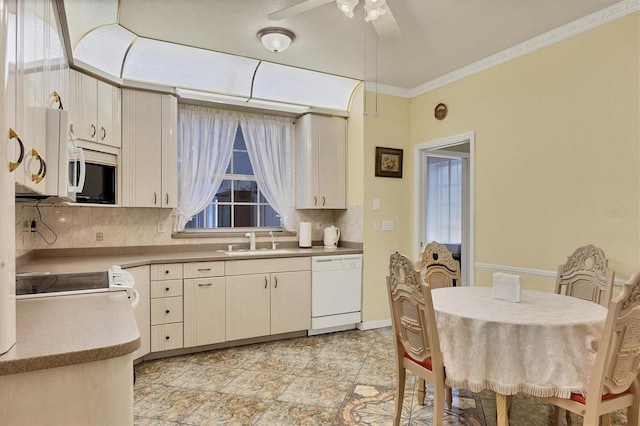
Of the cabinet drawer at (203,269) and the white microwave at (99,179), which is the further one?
the cabinet drawer at (203,269)

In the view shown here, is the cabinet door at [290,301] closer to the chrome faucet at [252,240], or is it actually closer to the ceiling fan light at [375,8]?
the chrome faucet at [252,240]

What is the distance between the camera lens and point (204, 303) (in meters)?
3.60

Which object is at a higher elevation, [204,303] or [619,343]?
[619,343]

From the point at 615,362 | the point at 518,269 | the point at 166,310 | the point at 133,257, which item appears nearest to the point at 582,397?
the point at 615,362

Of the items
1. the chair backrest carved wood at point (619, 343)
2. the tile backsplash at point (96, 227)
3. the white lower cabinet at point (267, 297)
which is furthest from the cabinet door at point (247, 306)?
the chair backrest carved wood at point (619, 343)

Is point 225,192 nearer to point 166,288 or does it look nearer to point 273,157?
point 273,157

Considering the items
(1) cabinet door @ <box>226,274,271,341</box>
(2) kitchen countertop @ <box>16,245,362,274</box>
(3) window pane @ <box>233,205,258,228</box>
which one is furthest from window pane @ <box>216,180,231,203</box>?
(1) cabinet door @ <box>226,274,271,341</box>

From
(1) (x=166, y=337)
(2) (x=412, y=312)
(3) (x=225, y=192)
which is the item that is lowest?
(1) (x=166, y=337)

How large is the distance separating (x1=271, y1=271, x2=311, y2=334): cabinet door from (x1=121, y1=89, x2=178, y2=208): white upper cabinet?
131 centimetres

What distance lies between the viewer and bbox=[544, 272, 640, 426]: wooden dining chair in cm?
172

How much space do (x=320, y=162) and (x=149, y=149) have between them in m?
1.80

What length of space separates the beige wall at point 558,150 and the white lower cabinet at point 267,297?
1.75 metres

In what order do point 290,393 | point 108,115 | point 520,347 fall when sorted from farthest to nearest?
point 108,115, point 290,393, point 520,347

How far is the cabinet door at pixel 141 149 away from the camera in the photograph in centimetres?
351
